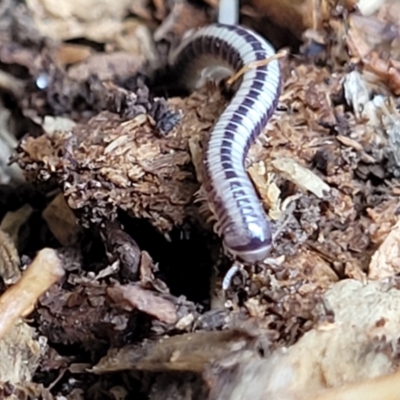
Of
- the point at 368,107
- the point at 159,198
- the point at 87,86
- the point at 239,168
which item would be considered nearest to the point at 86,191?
the point at 159,198

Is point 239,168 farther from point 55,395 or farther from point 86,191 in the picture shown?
point 55,395

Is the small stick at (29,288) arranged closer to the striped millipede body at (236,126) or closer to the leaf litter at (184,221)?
the leaf litter at (184,221)

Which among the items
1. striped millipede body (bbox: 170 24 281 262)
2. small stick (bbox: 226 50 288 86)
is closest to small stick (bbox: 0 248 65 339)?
striped millipede body (bbox: 170 24 281 262)

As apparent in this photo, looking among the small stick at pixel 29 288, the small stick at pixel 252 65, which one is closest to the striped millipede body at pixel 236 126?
the small stick at pixel 252 65

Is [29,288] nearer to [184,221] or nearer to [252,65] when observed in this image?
[184,221]

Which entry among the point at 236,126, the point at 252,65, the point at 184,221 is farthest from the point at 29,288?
the point at 252,65

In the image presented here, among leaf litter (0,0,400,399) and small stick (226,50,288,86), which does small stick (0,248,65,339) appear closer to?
leaf litter (0,0,400,399)
